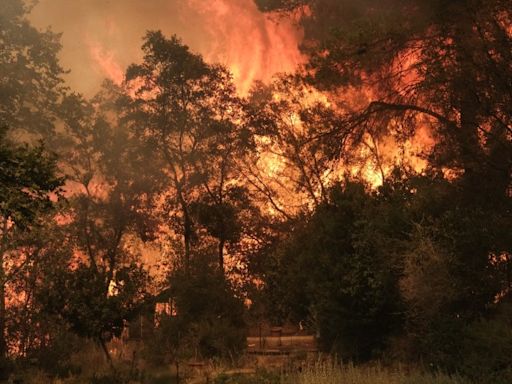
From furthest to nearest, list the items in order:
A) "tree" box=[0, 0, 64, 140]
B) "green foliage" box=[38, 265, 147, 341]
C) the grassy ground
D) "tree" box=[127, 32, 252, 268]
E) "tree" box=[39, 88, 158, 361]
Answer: "tree" box=[39, 88, 158, 361]
"tree" box=[127, 32, 252, 268]
"tree" box=[0, 0, 64, 140]
"green foliage" box=[38, 265, 147, 341]
the grassy ground

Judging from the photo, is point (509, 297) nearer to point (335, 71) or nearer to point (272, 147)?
point (335, 71)

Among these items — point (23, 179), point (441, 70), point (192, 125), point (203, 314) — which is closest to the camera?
point (23, 179)

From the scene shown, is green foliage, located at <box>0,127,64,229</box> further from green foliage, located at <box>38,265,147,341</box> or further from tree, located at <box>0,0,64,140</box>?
tree, located at <box>0,0,64,140</box>

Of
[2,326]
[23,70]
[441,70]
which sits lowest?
[2,326]

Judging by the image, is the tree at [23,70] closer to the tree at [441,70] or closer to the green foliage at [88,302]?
the green foliage at [88,302]

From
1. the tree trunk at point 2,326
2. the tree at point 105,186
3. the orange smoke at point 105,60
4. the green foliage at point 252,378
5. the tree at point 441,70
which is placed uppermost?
the orange smoke at point 105,60

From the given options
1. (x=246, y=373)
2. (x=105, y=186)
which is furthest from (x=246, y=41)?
(x=246, y=373)

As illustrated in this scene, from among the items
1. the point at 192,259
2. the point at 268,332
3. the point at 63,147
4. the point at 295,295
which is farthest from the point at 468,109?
the point at 63,147

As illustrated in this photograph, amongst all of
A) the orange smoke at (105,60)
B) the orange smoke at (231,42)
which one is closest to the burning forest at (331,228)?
the orange smoke at (231,42)

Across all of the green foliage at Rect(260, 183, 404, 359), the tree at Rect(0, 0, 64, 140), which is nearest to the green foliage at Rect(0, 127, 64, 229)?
the green foliage at Rect(260, 183, 404, 359)

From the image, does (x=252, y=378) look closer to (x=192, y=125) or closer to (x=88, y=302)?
(x=88, y=302)

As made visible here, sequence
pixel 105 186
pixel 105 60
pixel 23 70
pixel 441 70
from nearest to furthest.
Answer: pixel 441 70 < pixel 23 70 < pixel 105 186 < pixel 105 60

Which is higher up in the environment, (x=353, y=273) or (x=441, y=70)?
(x=441, y=70)

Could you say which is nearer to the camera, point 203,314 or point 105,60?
point 203,314
